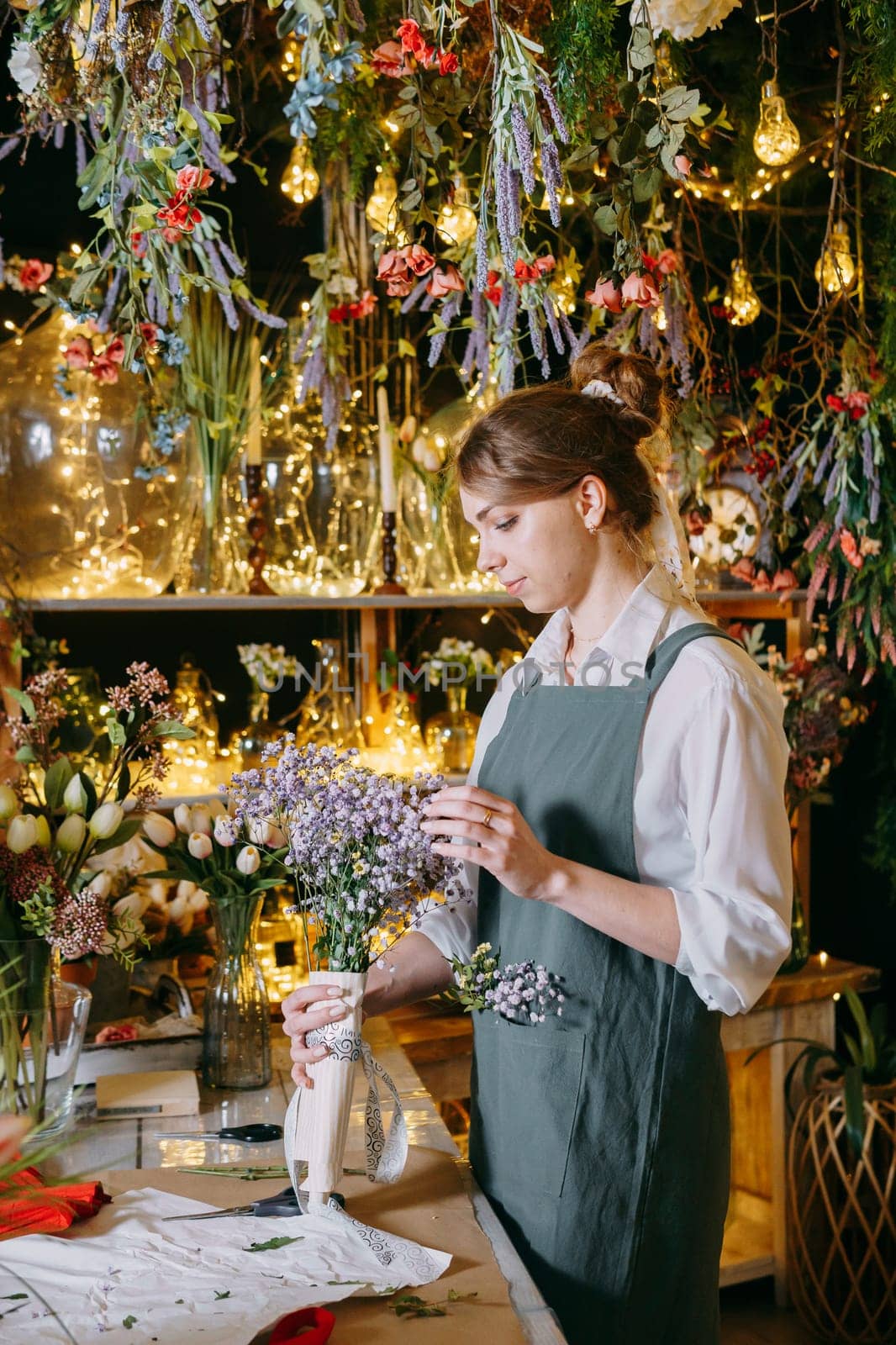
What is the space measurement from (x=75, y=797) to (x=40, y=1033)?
313 mm

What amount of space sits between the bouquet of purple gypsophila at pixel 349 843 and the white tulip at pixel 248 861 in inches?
15.4

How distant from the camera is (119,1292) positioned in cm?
109

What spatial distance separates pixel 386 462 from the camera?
256cm

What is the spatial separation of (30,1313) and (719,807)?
0.83 metres

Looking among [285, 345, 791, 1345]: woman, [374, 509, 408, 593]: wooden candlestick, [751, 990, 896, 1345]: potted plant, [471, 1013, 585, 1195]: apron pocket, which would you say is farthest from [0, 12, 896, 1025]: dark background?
[471, 1013, 585, 1195]: apron pocket

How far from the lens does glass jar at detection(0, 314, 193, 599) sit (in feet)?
7.18

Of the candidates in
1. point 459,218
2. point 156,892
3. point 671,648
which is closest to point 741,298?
point 459,218

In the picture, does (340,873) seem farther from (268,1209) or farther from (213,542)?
(213,542)

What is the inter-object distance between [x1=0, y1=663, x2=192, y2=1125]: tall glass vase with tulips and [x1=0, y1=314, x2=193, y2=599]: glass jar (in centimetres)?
49

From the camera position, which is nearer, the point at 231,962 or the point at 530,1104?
the point at 530,1104

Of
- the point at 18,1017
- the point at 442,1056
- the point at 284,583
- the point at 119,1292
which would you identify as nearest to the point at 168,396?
the point at 284,583

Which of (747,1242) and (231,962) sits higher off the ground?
(231,962)

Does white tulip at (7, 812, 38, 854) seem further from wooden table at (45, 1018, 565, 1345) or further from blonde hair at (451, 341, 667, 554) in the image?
blonde hair at (451, 341, 667, 554)

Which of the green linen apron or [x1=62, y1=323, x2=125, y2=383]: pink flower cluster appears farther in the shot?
[x1=62, y1=323, x2=125, y2=383]: pink flower cluster
